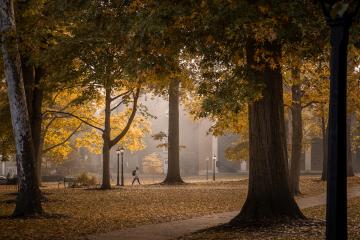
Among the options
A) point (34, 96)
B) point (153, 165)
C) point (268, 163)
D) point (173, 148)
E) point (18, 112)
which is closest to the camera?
point (268, 163)

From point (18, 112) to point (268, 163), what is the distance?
6937mm

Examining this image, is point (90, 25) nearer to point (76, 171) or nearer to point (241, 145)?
point (241, 145)

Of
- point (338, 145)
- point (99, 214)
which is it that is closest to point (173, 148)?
point (99, 214)

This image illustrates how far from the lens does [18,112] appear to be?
49.2ft

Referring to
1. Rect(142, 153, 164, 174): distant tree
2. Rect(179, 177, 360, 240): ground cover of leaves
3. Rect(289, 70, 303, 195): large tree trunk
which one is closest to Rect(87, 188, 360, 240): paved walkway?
Rect(179, 177, 360, 240): ground cover of leaves

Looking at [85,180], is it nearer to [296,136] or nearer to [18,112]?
[296,136]

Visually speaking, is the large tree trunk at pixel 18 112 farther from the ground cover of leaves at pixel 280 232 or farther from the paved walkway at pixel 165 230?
the ground cover of leaves at pixel 280 232

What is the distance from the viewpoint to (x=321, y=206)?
18797mm

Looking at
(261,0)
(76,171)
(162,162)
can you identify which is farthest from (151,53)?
(162,162)

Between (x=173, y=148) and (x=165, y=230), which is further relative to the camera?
(x=173, y=148)

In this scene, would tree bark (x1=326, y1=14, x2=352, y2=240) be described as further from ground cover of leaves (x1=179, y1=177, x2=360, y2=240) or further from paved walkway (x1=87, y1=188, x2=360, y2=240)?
paved walkway (x1=87, y1=188, x2=360, y2=240)

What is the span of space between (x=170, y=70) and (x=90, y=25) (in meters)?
2.50

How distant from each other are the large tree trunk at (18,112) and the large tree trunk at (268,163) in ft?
19.6

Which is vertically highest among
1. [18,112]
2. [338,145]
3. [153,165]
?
[18,112]
